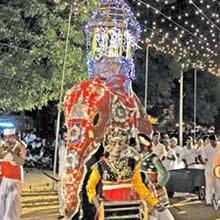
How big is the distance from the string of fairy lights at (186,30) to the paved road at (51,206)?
1226 cm

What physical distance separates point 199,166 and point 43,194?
4.46 meters

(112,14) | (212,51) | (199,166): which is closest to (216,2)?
(212,51)

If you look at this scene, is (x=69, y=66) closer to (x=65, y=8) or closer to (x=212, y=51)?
(x=65, y=8)

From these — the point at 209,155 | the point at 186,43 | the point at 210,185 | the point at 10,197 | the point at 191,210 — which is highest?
the point at 186,43

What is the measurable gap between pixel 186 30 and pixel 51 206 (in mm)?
20808

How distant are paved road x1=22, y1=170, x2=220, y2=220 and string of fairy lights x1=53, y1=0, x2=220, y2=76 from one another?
1226 centimetres

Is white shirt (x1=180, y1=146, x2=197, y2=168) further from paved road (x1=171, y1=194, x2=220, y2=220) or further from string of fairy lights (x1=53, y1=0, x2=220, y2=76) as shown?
string of fairy lights (x1=53, y1=0, x2=220, y2=76)

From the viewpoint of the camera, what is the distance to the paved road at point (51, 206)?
13703mm

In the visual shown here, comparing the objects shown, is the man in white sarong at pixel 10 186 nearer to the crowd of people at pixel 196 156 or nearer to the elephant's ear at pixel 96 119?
the elephant's ear at pixel 96 119

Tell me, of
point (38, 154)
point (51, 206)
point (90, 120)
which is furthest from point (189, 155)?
point (90, 120)

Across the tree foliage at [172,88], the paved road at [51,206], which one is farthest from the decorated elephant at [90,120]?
the tree foliage at [172,88]

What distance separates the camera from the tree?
1711 cm

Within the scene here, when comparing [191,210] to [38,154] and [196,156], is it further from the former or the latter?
[38,154]

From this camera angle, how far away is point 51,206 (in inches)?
587
